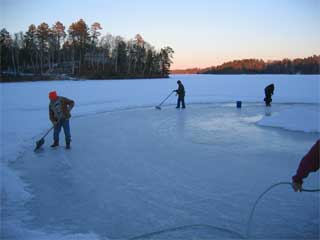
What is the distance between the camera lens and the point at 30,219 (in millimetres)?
3361

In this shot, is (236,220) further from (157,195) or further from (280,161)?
(280,161)

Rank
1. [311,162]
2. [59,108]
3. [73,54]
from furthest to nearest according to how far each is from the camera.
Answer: [73,54] → [59,108] → [311,162]

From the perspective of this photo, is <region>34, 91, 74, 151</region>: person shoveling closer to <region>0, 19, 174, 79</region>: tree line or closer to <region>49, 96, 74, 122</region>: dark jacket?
<region>49, 96, 74, 122</region>: dark jacket

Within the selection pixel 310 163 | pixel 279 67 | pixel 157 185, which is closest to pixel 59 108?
pixel 157 185

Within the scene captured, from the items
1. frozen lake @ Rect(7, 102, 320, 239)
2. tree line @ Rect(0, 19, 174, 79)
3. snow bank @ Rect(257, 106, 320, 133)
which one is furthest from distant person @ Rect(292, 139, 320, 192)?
tree line @ Rect(0, 19, 174, 79)

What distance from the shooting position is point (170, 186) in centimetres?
432

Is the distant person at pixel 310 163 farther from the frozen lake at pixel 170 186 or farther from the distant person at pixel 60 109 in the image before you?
the distant person at pixel 60 109

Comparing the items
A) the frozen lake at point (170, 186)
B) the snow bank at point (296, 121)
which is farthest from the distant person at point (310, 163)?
the snow bank at point (296, 121)

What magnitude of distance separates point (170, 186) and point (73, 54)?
183 feet

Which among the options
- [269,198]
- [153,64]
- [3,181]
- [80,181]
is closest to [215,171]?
[269,198]

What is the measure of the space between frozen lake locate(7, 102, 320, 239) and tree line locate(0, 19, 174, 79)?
151 ft

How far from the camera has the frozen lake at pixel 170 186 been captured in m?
3.16

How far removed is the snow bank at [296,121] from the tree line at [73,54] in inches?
1733

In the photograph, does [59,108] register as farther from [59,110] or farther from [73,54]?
[73,54]
